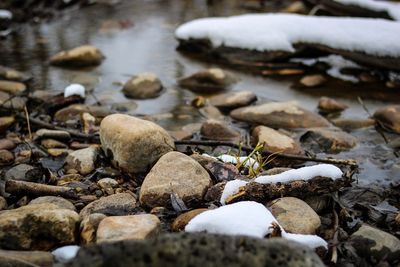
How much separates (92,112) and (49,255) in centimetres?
242

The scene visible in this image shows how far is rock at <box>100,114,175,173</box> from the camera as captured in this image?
9.52 ft

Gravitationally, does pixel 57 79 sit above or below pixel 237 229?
below

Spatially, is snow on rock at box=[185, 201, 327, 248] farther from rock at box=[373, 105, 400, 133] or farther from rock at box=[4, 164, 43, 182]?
rock at box=[373, 105, 400, 133]

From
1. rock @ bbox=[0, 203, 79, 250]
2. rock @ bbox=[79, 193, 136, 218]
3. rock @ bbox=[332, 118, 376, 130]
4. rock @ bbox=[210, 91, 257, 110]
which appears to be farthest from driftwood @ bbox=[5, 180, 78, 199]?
rock @ bbox=[332, 118, 376, 130]

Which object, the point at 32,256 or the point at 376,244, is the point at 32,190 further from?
the point at 376,244

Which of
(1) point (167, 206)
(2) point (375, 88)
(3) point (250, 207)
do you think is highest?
(3) point (250, 207)

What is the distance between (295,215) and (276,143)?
3.94ft

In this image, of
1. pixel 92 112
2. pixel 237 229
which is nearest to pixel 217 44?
pixel 92 112

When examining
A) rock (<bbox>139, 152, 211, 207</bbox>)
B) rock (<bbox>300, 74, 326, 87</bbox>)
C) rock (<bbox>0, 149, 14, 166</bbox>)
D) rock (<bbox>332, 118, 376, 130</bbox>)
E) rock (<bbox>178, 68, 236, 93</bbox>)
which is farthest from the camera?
rock (<bbox>300, 74, 326, 87</bbox>)

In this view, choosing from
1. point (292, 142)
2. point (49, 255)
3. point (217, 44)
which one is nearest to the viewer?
point (49, 255)

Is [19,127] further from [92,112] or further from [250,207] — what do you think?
[250,207]

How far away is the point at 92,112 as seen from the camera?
13.9ft

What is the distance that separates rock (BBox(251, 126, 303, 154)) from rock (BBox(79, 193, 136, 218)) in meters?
1.23

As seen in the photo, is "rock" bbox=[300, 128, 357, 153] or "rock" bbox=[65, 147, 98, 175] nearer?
"rock" bbox=[65, 147, 98, 175]
